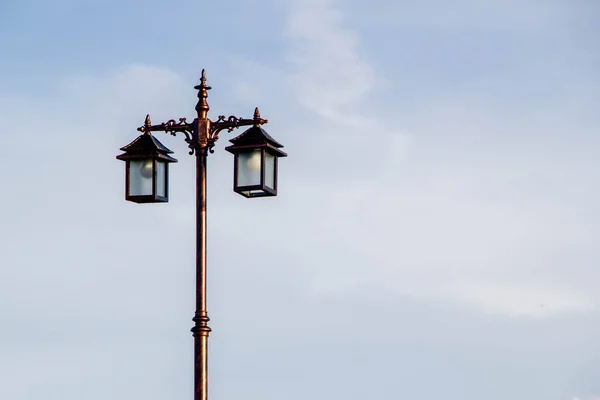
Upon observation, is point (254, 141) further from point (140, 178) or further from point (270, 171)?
point (140, 178)

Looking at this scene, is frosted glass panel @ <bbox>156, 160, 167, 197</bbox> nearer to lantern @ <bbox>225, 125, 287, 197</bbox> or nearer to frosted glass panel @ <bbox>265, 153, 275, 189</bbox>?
lantern @ <bbox>225, 125, 287, 197</bbox>

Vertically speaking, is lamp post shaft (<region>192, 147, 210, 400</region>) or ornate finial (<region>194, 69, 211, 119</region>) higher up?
ornate finial (<region>194, 69, 211, 119</region>)

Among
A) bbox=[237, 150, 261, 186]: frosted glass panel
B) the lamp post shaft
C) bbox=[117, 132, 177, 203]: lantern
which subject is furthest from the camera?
bbox=[117, 132, 177, 203]: lantern

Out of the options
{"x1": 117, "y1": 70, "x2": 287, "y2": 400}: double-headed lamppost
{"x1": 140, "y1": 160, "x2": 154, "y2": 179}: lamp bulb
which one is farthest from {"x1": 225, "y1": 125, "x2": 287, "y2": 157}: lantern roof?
{"x1": 140, "y1": 160, "x2": 154, "y2": 179}: lamp bulb

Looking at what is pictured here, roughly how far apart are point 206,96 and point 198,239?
62.6 inches

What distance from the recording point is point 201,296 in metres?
23.7

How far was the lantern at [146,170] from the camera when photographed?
2427 centimetres

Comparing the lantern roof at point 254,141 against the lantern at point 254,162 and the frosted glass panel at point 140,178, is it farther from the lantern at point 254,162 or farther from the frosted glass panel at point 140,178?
the frosted glass panel at point 140,178

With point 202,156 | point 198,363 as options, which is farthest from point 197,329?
point 202,156

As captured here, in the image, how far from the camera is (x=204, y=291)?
2377 centimetres

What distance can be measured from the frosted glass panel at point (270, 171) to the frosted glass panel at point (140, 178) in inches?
50.0

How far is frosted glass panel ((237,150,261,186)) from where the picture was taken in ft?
78.0

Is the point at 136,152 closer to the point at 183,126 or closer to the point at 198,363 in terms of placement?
the point at 183,126

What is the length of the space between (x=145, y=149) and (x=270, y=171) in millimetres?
1372
